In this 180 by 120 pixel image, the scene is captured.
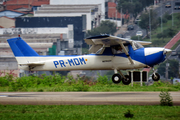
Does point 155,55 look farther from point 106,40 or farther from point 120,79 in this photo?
point 106,40

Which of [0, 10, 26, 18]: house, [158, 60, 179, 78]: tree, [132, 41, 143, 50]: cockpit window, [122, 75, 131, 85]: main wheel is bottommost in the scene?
[158, 60, 179, 78]: tree

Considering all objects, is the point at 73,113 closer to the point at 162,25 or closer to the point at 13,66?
the point at 13,66

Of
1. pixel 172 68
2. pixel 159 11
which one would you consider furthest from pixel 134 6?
pixel 172 68

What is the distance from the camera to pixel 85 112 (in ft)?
38.6

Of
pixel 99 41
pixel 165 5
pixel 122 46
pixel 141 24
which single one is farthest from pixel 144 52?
pixel 165 5

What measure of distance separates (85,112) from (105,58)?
7.99m

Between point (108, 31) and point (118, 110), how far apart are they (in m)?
99.9

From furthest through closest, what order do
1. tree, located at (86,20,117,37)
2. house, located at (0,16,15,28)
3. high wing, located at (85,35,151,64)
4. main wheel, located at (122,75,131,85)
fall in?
house, located at (0,16,15,28) < tree, located at (86,20,117,37) < main wheel, located at (122,75,131,85) < high wing, located at (85,35,151,64)

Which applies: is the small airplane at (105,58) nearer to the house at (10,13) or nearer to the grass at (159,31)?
the grass at (159,31)

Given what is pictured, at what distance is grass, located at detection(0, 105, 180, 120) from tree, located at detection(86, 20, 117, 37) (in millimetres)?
93762

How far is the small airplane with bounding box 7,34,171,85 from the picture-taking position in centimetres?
1888

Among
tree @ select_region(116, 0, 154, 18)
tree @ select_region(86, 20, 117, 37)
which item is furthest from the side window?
tree @ select_region(116, 0, 154, 18)

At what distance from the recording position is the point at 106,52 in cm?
1948

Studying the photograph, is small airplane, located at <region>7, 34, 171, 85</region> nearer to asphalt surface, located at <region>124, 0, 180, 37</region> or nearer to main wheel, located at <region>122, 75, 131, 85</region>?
main wheel, located at <region>122, 75, 131, 85</region>
